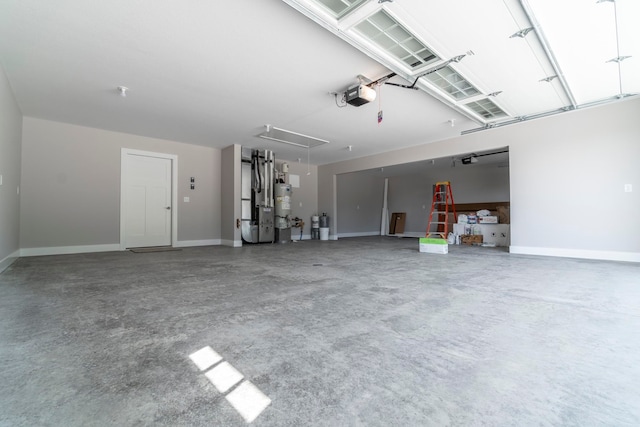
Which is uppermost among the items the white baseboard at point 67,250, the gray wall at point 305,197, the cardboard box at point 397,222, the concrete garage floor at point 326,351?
the gray wall at point 305,197

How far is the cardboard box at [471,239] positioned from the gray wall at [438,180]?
263cm

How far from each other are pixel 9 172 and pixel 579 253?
30.8 ft

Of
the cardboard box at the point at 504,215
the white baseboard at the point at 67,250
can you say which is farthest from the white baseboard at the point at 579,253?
the white baseboard at the point at 67,250

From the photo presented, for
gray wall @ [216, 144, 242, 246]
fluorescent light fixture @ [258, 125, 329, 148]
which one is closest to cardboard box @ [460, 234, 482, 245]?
fluorescent light fixture @ [258, 125, 329, 148]

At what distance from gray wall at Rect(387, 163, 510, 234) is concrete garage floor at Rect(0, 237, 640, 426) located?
7012 millimetres

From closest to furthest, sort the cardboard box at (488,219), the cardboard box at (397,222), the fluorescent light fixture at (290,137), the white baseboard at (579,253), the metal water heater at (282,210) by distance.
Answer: the white baseboard at (579,253) → the fluorescent light fixture at (290,137) → the cardboard box at (488,219) → the metal water heater at (282,210) → the cardboard box at (397,222)

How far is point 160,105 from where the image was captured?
4906 millimetres

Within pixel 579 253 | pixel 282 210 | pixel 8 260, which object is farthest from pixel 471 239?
pixel 8 260

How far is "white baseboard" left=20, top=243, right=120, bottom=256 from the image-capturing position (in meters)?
5.50

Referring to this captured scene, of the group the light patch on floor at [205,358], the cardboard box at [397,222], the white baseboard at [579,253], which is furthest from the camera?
the cardboard box at [397,222]

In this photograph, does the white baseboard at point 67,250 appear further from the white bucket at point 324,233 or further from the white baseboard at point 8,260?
the white bucket at point 324,233

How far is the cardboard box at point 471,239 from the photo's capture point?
308 inches

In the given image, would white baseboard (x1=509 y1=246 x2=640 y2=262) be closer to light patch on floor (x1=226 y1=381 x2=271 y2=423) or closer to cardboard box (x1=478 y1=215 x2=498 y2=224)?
cardboard box (x1=478 y1=215 x2=498 y2=224)

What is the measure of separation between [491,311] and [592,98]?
179 inches
